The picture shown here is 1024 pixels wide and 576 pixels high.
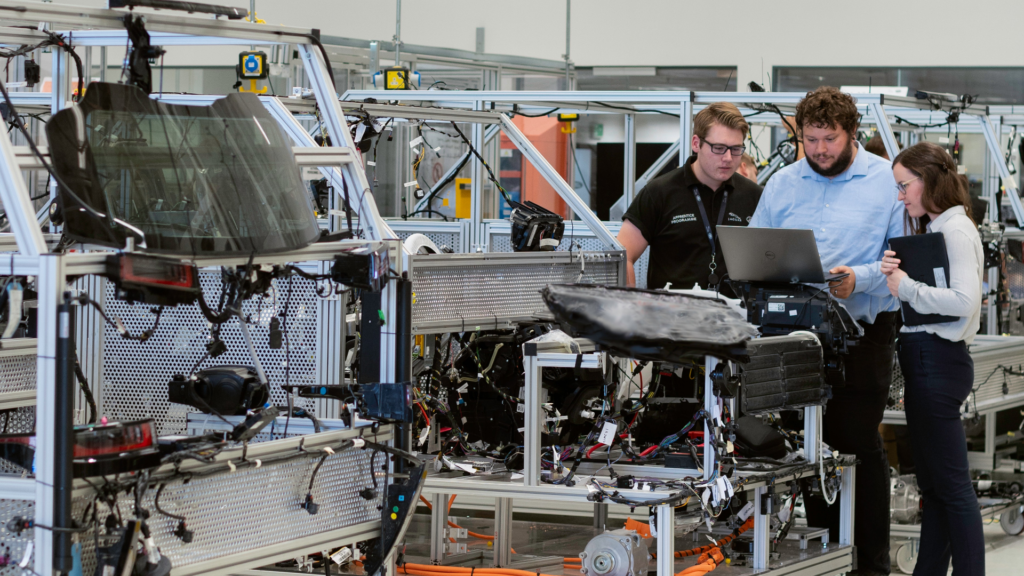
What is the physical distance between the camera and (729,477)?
11.7ft

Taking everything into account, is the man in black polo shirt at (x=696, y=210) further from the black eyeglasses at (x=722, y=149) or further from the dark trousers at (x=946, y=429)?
the dark trousers at (x=946, y=429)

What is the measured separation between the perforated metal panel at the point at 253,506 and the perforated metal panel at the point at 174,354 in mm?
813

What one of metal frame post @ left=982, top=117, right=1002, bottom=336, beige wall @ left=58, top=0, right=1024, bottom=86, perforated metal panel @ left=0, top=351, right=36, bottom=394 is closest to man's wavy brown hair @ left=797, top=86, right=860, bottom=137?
metal frame post @ left=982, top=117, right=1002, bottom=336

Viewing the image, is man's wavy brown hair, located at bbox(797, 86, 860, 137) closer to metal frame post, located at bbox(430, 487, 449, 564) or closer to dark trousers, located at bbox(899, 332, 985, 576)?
dark trousers, located at bbox(899, 332, 985, 576)

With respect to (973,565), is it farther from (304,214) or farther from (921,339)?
(304,214)

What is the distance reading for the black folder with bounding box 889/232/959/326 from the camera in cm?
370

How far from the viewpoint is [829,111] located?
396 centimetres

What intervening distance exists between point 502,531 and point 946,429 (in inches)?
67.3

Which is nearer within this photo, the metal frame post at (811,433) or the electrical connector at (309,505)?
the electrical connector at (309,505)

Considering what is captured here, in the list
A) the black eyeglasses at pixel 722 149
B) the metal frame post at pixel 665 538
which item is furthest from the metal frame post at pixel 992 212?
the metal frame post at pixel 665 538

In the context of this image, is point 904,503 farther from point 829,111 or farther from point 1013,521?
point 829,111

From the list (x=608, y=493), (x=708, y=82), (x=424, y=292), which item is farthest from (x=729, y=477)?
(x=708, y=82)

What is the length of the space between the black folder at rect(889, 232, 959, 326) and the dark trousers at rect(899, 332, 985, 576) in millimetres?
70

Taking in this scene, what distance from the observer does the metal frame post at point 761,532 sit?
3744 mm
